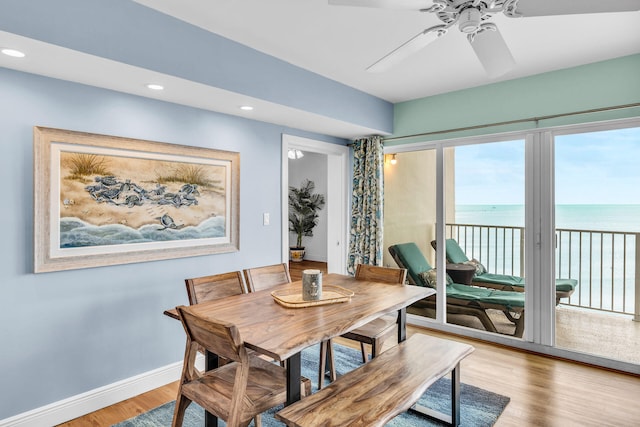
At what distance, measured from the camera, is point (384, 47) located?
279 centimetres

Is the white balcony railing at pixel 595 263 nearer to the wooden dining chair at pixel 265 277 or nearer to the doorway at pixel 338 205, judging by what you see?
the doorway at pixel 338 205

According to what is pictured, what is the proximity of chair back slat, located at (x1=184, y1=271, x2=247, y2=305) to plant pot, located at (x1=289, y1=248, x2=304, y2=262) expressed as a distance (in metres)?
5.80

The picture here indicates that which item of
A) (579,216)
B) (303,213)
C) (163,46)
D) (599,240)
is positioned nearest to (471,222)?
(579,216)

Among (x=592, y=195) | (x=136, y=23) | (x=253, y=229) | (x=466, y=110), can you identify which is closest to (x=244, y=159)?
(x=253, y=229)

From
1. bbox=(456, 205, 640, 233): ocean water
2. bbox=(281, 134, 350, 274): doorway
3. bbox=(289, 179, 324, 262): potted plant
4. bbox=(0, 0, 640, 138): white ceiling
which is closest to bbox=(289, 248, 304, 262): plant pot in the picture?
bbox=(289, 179, 324, 262): potted plant

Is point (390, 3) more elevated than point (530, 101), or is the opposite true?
point (530, 101)

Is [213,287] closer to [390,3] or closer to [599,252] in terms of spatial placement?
[390,3]

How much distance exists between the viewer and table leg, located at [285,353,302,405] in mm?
1705

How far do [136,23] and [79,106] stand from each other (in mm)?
714

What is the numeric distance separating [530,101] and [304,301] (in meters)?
2.83

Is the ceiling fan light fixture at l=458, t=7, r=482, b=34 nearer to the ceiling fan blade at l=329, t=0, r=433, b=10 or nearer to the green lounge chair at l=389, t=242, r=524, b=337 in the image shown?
the ceiling fan blade at l=329, t=0, r=433, b=10

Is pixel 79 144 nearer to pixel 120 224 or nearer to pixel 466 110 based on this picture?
pixel 120 224

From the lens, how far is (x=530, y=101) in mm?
3420

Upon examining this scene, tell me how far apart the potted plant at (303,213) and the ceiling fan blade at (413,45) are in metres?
6.28
